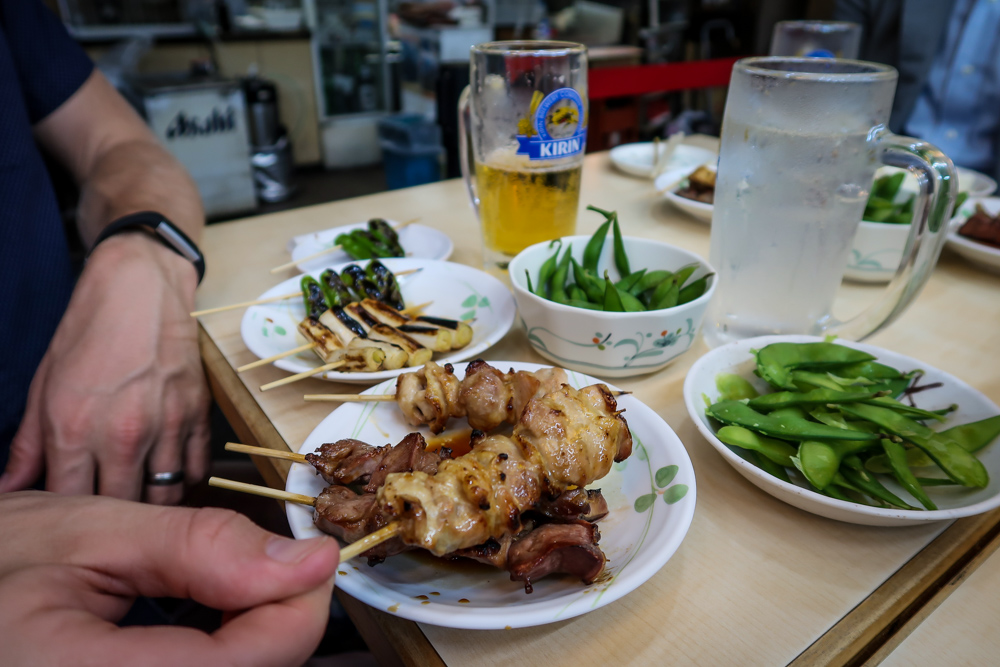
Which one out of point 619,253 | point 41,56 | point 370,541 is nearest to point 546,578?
point 370,541

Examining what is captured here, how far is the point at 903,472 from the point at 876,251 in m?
1.06

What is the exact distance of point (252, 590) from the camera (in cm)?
73

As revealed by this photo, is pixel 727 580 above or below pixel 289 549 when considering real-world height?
below

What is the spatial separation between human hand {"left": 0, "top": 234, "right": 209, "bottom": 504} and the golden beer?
0.91 meters

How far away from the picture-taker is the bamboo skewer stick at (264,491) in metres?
0.92

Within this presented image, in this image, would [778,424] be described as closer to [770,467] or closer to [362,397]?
[770,467]

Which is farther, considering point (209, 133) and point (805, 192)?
point (209, 133)

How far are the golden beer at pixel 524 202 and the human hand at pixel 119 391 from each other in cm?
91

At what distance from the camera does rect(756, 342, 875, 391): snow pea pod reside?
4.20ft

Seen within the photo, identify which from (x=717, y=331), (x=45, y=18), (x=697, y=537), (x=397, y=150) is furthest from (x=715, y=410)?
(x=397, y=150)

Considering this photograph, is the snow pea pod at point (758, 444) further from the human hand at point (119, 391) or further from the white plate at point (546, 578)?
the human hand at point (119, 391)

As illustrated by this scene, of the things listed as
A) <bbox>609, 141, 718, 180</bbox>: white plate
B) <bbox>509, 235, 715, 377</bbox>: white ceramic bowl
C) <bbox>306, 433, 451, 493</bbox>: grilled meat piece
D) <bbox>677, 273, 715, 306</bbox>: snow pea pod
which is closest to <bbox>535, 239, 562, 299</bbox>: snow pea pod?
<bbox>509, 235, 715, 377</bbox>: white ceramic bowl

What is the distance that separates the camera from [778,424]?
1.11m

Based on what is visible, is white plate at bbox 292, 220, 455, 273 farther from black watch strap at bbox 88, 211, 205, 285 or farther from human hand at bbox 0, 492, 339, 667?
human hand at bbox 0, 492, 339, 667
